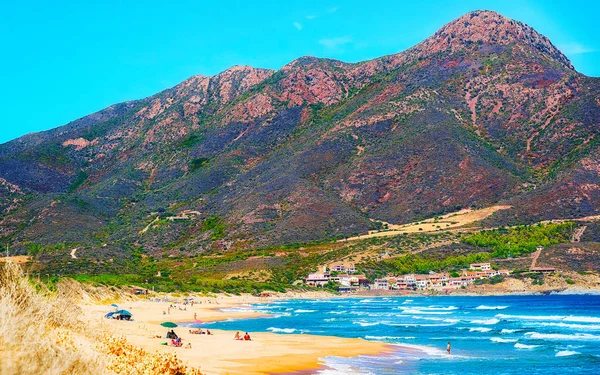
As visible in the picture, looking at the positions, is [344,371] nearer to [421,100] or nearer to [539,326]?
[539,326]

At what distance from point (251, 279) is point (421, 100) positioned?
86.3 m

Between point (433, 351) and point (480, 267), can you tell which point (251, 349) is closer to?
point (433, 351)

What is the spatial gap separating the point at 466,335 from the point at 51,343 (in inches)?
1734

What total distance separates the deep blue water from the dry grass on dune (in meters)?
17.0

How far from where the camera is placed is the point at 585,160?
140 meters

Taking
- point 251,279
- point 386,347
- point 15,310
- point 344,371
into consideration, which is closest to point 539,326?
point 386,347

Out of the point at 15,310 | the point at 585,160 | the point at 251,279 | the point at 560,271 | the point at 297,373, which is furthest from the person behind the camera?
the point at 585,160

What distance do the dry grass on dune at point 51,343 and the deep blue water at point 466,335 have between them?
16988mm

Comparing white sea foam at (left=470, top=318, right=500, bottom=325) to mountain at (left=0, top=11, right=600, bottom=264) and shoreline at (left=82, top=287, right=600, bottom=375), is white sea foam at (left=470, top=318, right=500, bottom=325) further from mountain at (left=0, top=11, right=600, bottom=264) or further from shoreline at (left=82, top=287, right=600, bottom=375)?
mountain at (left=0, top=11, right=600, bottom=264)

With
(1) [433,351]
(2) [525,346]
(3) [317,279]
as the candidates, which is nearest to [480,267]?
(3) [317,279]

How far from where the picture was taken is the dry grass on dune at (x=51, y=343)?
962 cm

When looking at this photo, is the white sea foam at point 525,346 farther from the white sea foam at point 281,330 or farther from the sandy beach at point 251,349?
the white sea foam at point 281,330

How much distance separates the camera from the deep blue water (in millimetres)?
33531

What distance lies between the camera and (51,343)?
35.0ft
